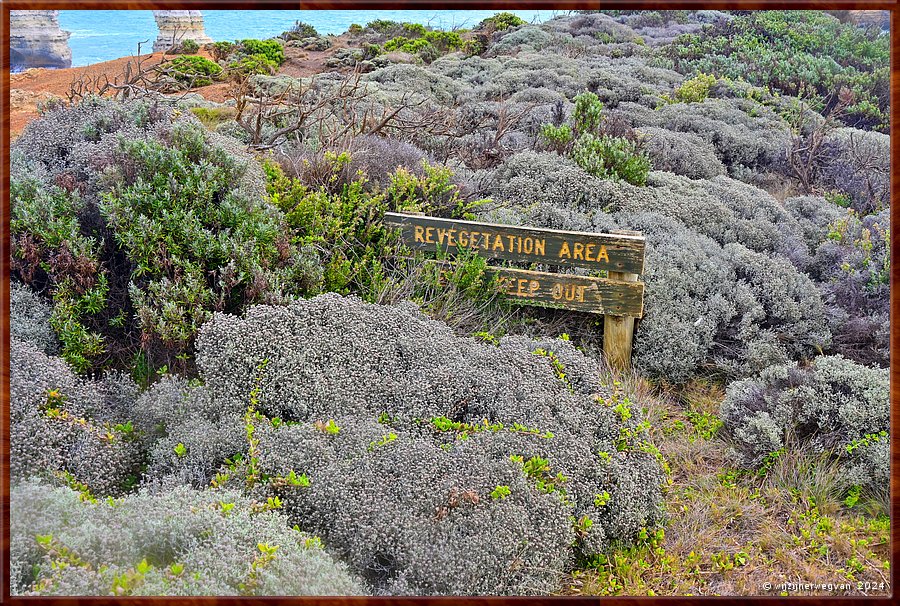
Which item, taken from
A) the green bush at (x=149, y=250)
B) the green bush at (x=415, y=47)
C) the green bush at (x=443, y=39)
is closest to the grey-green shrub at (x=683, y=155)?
the green bush at (x=149, y=250)

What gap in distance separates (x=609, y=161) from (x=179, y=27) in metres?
3.87

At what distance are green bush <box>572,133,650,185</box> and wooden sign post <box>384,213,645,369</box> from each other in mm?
2260

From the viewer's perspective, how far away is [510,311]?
4.68m

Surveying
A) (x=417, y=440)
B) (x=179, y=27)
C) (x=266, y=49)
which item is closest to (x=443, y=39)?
(x=266, y=49)

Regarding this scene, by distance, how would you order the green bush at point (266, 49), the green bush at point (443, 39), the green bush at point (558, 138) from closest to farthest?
1. the green bush at point (558, 138)
2. the green bush at point (266, 49)
3. the green bush at point (443, 39)

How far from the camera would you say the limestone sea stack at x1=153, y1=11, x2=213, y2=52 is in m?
4.56

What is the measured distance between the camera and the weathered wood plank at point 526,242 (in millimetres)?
4266

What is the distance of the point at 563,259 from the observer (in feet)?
14.2

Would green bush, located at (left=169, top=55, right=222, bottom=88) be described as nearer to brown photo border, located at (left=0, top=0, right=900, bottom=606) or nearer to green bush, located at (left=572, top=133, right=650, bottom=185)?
green bush, located at (left=572, top=133, right=650, bottom=185)

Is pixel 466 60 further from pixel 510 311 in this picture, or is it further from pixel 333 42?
pixel 510 311

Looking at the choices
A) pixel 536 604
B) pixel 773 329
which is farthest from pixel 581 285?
pixel 536 604

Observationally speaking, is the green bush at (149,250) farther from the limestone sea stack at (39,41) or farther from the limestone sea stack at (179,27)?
the limestone sea stack at (179,27)

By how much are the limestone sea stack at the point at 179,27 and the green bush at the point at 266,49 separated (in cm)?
282

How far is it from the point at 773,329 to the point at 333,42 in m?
8.36
